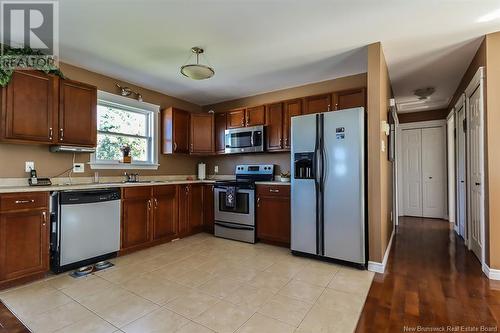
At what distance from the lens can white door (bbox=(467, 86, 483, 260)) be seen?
9.60 feet

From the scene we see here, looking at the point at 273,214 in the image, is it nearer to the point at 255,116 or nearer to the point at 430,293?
the point at 255,116

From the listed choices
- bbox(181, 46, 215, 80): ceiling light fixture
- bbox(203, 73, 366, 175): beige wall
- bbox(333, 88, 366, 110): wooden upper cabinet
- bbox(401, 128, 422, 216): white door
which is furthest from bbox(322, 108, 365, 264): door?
bbox(401, 128, 422, 216): white door

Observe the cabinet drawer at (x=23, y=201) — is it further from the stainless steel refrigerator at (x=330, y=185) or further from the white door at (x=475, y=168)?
the white door at (x=475, y=168)

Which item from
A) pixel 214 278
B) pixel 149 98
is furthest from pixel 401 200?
pixel 149 98

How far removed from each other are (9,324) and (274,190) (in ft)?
9.63

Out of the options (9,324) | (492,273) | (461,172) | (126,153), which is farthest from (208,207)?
(461,172)

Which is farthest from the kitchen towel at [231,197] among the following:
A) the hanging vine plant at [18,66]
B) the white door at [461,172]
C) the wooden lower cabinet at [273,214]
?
the white door at [461,172]

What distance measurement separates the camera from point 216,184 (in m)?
4.27

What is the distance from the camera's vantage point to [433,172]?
18.8 feet

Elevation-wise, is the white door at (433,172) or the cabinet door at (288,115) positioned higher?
the cabinet door at (288,115)

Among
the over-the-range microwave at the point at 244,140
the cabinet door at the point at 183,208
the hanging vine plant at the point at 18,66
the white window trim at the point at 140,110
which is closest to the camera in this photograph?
the hanging vine plant at the point at 18,66

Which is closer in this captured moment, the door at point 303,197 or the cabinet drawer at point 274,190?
the door at point 303,197

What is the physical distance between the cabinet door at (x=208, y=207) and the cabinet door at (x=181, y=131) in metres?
0.82

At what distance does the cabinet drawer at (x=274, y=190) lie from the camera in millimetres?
3621
